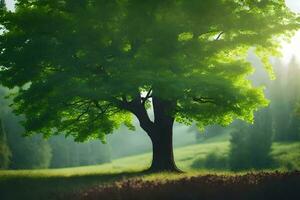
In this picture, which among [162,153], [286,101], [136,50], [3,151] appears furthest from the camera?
[286,101]

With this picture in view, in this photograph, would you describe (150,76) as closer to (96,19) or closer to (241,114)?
(96,19)

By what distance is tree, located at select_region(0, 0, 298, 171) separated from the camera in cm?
2356

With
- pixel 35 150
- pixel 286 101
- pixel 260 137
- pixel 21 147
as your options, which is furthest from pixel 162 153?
pixel 286 101

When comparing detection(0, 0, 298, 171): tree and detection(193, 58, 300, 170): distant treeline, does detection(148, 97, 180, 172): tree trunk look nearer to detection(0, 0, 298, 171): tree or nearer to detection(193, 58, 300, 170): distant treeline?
detection(0, 0, 298, 171): tree

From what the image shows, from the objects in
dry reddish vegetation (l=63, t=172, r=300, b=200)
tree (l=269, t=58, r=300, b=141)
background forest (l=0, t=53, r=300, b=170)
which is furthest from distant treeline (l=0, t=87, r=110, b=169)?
dry reddish vegetation (l=63, t=172, r=300, b=200)

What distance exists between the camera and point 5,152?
5859 cm

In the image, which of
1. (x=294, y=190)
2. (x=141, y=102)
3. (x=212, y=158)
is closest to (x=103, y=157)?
(x=212, y=158)

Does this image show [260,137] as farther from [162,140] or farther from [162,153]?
[162,153]

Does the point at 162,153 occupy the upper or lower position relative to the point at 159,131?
lower

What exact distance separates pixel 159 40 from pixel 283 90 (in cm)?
6908

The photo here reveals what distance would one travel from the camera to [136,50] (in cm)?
2486

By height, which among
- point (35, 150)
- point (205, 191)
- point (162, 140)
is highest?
point (35, 150)

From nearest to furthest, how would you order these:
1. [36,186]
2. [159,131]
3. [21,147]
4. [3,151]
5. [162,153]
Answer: [36,186] → [162,153] → [159,131] → [3,151] → [21,147]

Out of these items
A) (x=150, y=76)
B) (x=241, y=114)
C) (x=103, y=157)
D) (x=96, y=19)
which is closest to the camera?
(x=150, y=76)
